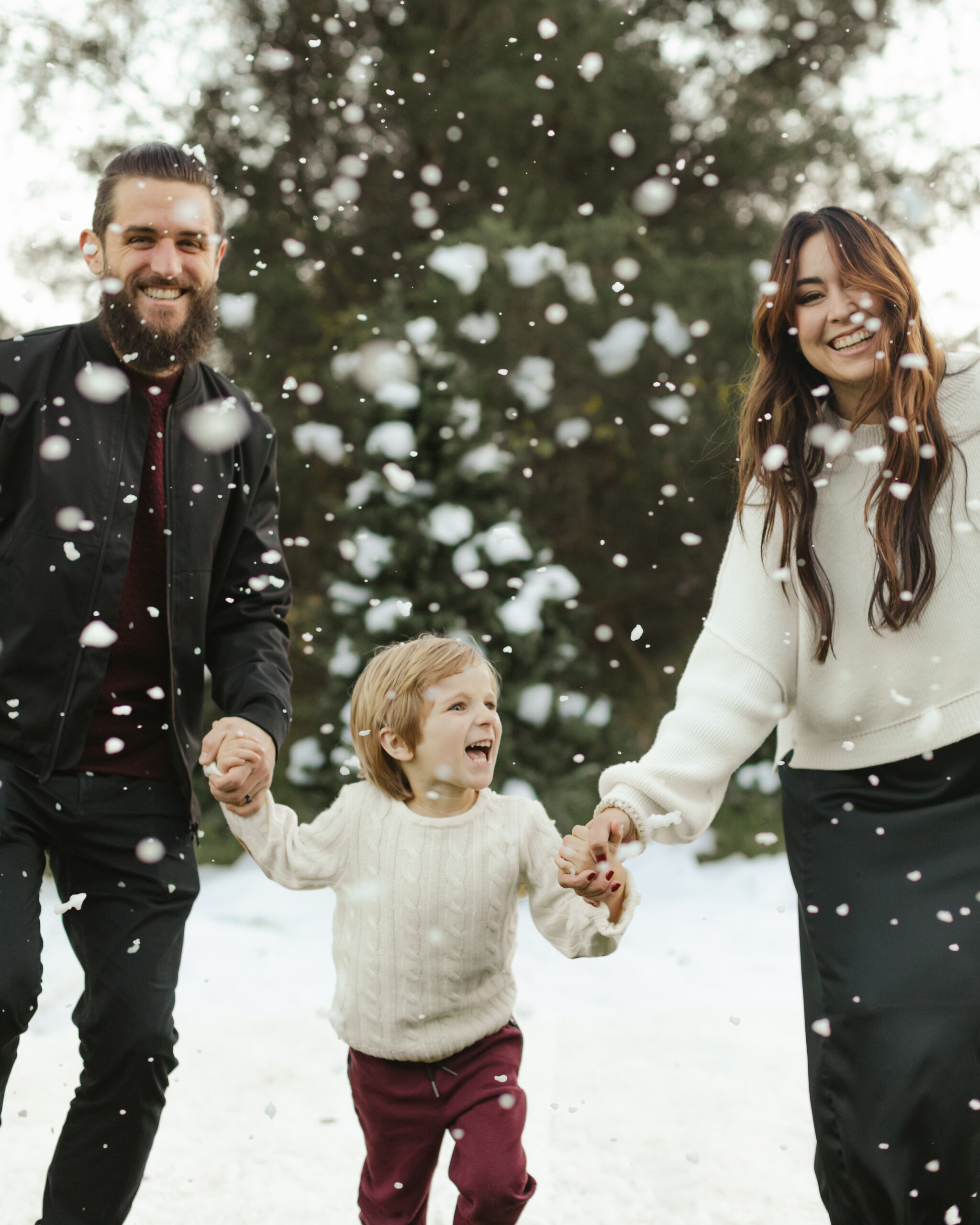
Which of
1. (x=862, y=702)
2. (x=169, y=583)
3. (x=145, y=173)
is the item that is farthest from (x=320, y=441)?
(x=862, y=702)

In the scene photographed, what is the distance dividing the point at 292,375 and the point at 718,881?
12.5 ft

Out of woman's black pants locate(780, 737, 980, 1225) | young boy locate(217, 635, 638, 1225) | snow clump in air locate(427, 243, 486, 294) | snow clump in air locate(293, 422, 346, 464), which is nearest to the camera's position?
woman's black pants locate(780, 737, 980, 1225)

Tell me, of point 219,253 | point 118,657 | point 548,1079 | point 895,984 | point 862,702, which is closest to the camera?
point 895,984

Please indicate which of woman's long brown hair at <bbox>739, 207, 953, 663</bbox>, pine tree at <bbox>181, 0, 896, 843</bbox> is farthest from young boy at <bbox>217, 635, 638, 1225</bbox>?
pine tree at <bbox>181, 0, 896, 843</bbox>

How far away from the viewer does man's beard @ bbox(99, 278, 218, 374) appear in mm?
2285

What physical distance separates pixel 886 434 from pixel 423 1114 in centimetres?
141

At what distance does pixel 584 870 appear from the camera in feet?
6.41

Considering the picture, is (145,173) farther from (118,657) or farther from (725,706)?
(725,706)

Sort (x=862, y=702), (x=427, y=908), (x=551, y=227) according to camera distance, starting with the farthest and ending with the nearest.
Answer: (x=551, y=227)
(x=427, y=908)
(x=862, y=702)

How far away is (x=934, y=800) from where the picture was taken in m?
2.01

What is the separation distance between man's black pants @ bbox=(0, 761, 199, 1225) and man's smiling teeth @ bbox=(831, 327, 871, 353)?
1.46 m

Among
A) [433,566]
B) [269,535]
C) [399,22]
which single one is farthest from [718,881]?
[399,22]

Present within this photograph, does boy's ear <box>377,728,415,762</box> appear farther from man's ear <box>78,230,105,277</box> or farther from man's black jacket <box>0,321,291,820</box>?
man's ear <box>78,230,105,277</box>

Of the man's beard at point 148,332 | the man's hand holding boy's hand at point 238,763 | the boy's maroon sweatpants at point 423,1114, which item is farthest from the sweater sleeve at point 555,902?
the man's beard at point 148,332
